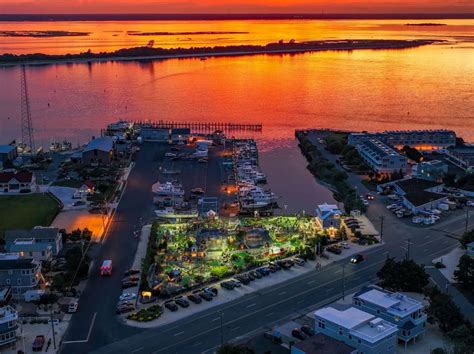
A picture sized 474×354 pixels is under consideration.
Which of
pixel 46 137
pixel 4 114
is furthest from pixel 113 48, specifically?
pixel 46 137

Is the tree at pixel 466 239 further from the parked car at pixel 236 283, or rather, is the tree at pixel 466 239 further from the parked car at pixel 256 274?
the parked car at pixel 236 283

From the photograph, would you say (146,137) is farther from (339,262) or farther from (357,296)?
(357,296)

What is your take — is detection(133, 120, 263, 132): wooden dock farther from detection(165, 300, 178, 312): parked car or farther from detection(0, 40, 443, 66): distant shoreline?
detection(0, 40, 443, 66): distant shoreline

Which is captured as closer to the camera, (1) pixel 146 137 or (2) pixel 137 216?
(2) pixel 137 216

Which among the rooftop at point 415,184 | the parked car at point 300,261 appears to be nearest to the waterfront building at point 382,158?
the rooftop at point 415,184

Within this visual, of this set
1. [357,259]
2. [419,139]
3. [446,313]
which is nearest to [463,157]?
[419,139]

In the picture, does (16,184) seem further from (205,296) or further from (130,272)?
(205,296)

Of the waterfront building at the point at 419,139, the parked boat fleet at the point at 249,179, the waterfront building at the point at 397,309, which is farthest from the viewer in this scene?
the waterfront building at the point at 419,139
